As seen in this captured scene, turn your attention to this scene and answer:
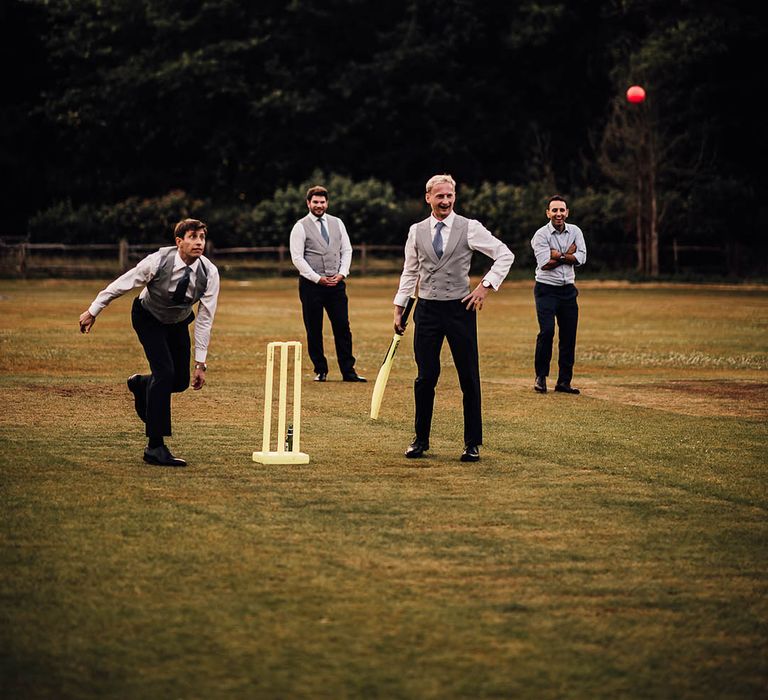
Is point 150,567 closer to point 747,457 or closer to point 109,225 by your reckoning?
point 747,457

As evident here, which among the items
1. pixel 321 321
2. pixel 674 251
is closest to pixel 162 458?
pixel 321 321

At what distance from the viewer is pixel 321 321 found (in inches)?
627

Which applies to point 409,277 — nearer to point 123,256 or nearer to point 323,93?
point 123,256

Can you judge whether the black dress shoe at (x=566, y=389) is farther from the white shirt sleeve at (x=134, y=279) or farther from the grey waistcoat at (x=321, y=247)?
the white shirt sleeve at (x=134, y=279)

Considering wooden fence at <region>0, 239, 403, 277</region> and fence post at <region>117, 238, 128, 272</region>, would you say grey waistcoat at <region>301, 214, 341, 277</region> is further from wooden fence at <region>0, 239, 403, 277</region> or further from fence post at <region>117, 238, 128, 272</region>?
fence post at <region>117, 238, 128, 272</region>

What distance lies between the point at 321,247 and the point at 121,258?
33999 millimetres

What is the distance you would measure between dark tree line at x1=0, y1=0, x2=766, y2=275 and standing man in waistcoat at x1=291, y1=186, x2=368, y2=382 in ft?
129

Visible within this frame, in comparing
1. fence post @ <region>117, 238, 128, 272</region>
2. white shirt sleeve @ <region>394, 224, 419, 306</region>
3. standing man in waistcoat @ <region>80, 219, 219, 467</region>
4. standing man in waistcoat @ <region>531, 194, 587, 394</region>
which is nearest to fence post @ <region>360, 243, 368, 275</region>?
fence post @ <region>117, 238, 128, 272</region>

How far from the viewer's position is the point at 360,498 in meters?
8.54

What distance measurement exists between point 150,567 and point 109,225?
1867 inches

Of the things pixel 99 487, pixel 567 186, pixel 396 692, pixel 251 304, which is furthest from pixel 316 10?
pixel 396 692

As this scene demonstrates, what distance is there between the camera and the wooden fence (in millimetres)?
48500

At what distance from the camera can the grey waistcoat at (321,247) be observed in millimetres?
15883

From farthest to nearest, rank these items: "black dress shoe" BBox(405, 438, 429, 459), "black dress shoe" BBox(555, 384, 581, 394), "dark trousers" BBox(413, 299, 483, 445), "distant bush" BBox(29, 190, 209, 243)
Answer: "distant bush" BBox(29, 190, 209, 243) < "black dress shoe" BBox(555, 384, 581, 394) < "black dress shoe" BBox(405, 438, 429, 459) < "dark trousers" BBox(413, 299, 483, 445)
